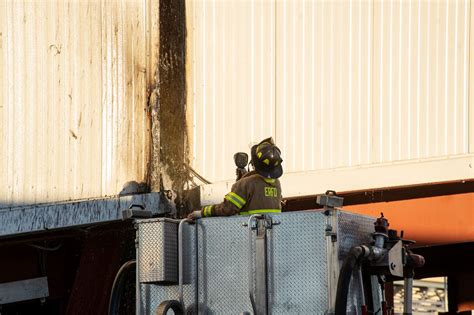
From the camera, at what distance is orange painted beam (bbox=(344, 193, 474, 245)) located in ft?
42.5

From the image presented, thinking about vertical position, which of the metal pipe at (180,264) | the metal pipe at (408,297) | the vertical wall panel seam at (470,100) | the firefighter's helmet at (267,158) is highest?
the vertical wall panel seam at (470,100)

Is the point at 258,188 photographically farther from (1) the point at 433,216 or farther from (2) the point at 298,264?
(1) the point at 433,216

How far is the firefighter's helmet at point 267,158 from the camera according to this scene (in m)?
9.20

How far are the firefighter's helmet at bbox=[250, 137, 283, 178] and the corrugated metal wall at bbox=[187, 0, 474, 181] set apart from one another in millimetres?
3857

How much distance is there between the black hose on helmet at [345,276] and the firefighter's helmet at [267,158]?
150 centimetres

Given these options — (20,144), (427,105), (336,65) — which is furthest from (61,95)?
(427,105)

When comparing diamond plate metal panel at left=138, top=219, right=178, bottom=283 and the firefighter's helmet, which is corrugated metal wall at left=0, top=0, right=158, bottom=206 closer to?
the firefighter's helmet

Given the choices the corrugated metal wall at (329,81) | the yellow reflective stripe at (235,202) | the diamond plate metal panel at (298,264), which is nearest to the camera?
the diamond plate metal panel at (298,264)

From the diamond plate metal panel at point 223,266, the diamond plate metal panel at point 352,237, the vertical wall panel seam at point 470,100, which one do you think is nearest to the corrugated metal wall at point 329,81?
the vertical wall panel seam at point 470,100

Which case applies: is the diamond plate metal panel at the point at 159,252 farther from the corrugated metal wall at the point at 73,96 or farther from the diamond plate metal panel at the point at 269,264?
the corrugated metal wall at the point at 73,96

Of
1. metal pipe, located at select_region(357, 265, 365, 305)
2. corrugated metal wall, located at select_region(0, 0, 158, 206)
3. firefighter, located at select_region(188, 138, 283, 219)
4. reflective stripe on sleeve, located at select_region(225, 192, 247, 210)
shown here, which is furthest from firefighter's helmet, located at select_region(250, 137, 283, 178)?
corrugated metal wall, located at select_region(0, 0, 158, 206)

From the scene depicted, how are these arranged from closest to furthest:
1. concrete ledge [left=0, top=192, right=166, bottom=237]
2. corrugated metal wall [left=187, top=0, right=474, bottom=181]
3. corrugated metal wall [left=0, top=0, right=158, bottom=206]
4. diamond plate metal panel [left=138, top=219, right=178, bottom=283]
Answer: diamond plate metal panel [left=138, top=219, right=178, bottom=283] < corrugated metal wall [left=187, top=0, right=474, bottom=181] < concrete ledge [left=0, top=192, right=166, bottom=237] < corrugated metal wall [left=0, top=0, right=158, bottom=206]

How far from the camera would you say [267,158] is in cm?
925

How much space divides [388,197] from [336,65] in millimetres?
1715
